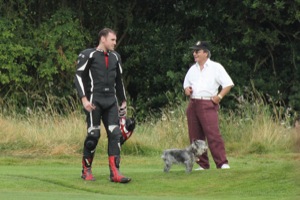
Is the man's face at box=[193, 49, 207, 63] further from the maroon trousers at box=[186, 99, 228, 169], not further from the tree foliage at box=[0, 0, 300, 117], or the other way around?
the tree foliage at box=[0, 0, 300, 117]

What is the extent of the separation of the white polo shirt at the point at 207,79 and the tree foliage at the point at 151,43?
48.2 feet

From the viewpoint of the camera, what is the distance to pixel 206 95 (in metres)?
15.0

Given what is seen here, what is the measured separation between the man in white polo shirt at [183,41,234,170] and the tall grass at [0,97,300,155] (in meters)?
5.78

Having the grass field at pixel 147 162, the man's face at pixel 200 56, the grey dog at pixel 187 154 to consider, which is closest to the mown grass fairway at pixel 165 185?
the grass field at pixel 147 162

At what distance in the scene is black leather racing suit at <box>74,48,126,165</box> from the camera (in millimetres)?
13711

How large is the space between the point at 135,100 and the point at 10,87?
423 cm

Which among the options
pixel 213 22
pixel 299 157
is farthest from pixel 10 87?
pixel 299 157

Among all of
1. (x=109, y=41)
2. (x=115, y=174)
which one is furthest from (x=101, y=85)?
(x=115, y=174)

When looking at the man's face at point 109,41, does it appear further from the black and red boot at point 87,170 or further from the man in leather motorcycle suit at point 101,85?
the black and red boot at point 87,170

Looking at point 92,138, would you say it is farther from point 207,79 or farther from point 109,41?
point 207,79

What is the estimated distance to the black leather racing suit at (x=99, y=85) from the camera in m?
13.7

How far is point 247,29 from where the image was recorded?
31.8 metres

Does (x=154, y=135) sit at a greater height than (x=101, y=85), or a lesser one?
lesser

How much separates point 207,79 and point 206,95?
246 millimetres
